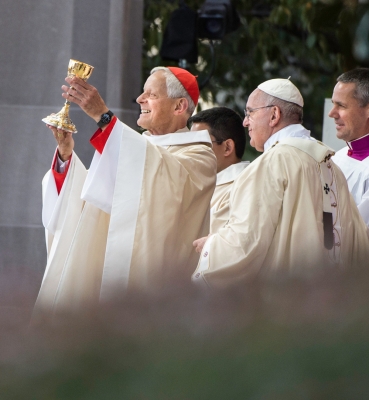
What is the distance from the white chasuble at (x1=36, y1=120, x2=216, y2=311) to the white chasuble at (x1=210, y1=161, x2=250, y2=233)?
526 millimetres

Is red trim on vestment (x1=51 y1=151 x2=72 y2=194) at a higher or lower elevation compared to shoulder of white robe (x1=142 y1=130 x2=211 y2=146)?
lower

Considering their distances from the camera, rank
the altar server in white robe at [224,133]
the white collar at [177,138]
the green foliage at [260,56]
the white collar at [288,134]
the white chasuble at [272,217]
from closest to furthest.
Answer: the white chasuble at [272,217]
the white collar at [288,134]
the white collar at [177,138]
the altar server in white robe at [224,133]
the green foliage at [260,56]

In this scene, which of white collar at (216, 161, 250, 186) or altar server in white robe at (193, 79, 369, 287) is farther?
white collar at (216, 161, 250, 186)

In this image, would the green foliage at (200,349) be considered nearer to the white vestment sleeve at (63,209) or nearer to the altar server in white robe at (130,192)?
the altar server in white robe at (130,192)

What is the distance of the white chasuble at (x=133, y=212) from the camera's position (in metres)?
3.99

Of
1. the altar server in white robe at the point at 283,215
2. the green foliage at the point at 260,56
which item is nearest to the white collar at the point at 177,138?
the altar server in white robe at the point at 283,215

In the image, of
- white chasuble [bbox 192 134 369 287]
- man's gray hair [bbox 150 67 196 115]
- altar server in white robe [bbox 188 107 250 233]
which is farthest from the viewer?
altar server in white robe [bbox 188 107 250 233]

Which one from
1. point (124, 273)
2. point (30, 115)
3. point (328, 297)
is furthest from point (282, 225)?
point (30, 115)

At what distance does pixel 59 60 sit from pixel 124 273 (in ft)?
8.52

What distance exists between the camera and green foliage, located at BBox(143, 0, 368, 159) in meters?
9.39

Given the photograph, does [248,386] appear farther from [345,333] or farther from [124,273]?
[124,273]

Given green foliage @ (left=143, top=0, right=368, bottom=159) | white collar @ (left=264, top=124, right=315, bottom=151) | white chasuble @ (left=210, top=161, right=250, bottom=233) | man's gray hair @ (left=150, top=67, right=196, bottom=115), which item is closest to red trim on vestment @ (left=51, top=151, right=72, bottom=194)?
man's gray hair @ (left=150, top=67, right=196, bottom=115)

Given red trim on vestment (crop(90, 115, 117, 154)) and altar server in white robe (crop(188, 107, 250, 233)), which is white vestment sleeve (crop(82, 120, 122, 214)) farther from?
altar server in white robe (crop(188, 107, 250, 233))

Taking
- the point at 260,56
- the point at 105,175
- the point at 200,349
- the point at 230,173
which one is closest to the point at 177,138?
the point at 105,175
